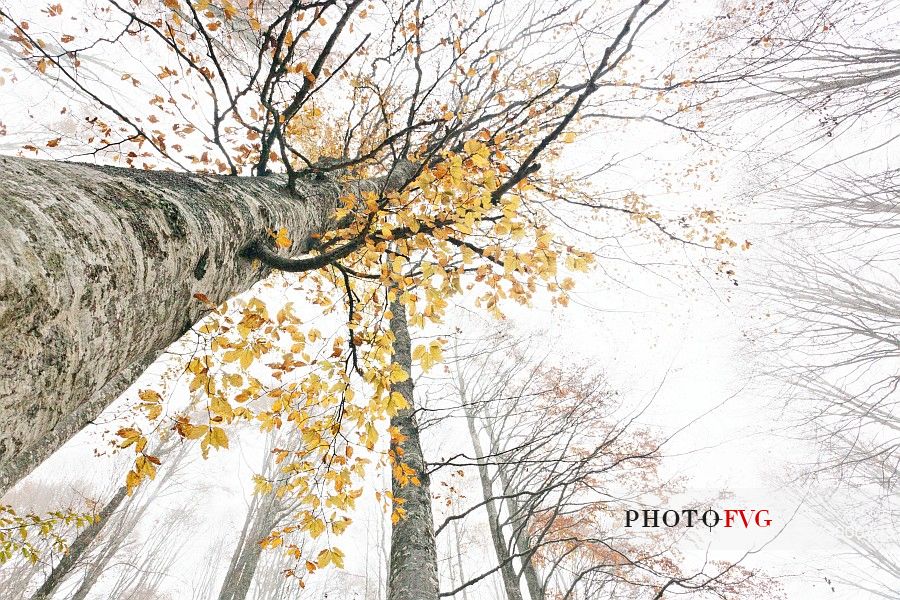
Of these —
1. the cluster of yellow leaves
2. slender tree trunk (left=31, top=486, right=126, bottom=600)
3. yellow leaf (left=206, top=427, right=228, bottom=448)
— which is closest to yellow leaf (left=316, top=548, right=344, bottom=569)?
yellow leaf (left=206, top=427, right=228, bottom=448)

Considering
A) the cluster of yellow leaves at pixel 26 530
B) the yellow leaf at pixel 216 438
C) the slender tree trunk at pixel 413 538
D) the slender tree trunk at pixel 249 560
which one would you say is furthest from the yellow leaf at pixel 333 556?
the slender tree trunk at pixel 249 560

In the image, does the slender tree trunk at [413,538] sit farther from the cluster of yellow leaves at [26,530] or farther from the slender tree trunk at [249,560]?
the slender tree trunk at [249,560]

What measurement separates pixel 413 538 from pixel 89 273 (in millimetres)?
1929

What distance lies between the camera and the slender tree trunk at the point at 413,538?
1756mm

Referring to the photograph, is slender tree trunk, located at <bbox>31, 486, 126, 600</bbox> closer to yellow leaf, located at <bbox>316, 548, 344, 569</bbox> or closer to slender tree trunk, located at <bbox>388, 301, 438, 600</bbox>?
slender tree trunk, located at <bbox>388, 301, 438, 600</bbox>

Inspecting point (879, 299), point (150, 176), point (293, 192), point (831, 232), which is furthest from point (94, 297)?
point (879, 299)

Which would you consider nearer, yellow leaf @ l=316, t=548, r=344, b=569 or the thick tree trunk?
the thick tree trunk

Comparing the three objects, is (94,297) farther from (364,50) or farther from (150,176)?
(364,50)

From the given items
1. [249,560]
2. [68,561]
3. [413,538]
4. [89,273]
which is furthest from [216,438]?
[249,560]

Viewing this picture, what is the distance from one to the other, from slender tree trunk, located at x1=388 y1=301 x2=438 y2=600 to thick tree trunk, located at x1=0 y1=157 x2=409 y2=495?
1521mm

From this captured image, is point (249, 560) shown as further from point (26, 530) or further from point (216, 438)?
point (216, 438)

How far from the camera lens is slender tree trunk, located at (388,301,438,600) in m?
1.76

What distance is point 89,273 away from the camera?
1.97ft

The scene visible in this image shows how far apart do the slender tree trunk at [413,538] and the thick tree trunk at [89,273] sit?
1.52 metres
